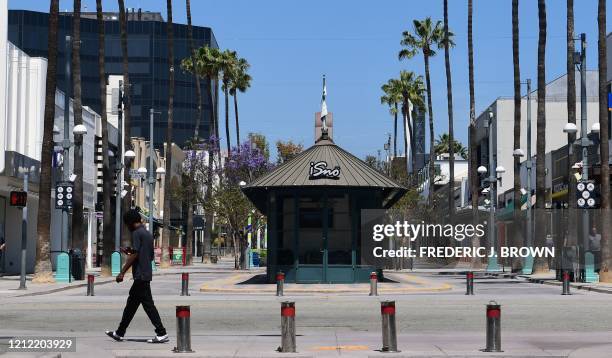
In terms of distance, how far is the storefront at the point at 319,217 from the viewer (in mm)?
35406

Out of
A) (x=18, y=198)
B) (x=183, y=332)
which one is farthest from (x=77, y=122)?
(x=183, y=332)

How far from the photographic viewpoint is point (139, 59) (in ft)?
454

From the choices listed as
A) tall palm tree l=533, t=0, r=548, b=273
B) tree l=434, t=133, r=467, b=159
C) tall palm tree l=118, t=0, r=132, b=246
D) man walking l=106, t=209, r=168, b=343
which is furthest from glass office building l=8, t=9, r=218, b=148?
man walking l=106, t=209, r=168, b=343

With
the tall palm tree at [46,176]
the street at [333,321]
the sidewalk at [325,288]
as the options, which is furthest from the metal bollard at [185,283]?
the tall palm tree at [46,176]

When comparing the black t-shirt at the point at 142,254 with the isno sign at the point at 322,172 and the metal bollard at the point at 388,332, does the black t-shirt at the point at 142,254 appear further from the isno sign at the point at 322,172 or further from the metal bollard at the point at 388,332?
the isno sign at the point at 322,172

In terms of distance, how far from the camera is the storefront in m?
35.4

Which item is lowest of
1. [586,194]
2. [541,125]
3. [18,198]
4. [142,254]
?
[142,254]

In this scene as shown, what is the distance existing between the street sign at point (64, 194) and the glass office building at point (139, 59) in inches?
3423

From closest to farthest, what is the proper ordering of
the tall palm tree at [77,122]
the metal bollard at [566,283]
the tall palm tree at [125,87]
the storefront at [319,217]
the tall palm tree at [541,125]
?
the metal bollard at [566,283]
the storefront at [319,217]
the tall palm tree at [77,122]
the tall palm tree at [541,125]
the tall palm tree at [125,87]

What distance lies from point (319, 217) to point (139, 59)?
106 m

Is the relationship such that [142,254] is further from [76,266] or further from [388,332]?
[76,266]

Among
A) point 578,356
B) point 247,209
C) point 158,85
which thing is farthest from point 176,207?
point 578,356

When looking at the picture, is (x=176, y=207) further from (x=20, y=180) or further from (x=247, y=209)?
(x=20, y=180)

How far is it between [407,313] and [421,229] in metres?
38.5
